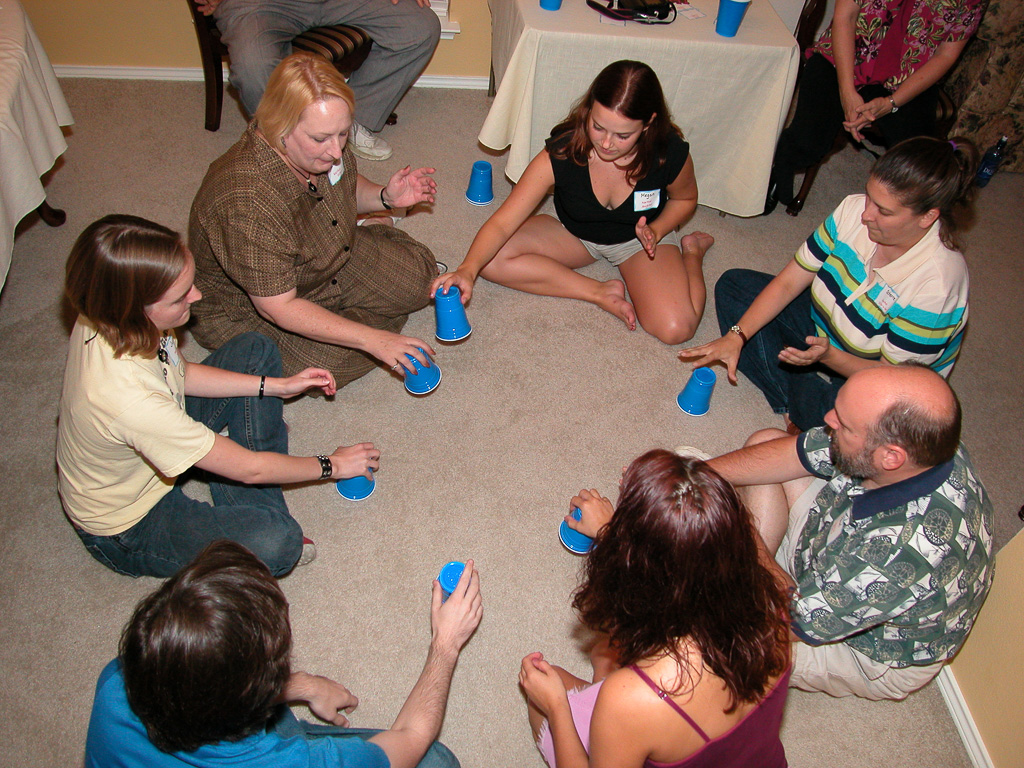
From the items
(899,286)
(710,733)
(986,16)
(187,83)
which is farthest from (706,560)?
(187,83)

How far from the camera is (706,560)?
1145 mm

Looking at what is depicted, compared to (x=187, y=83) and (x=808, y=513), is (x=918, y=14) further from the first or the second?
(x=187, y=83)

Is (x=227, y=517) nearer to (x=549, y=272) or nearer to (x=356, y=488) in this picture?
(x=356, y=488)

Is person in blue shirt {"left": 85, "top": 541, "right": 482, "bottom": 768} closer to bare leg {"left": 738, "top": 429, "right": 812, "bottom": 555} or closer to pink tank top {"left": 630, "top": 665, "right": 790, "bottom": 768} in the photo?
pink tank top {"left": 630, "top": 665, "right": 790, "bottom": 768}

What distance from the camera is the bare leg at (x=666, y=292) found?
2.63 meters

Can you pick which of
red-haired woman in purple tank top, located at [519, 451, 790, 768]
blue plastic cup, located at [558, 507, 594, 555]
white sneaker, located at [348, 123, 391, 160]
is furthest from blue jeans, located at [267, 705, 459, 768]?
white sneaker, located at [348, 123, 391, 160]

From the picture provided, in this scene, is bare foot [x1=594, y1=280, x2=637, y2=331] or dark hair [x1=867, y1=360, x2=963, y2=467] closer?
dark hair [x1=867, y1=360, x2=963, y2=467]

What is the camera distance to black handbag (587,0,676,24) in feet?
9.00

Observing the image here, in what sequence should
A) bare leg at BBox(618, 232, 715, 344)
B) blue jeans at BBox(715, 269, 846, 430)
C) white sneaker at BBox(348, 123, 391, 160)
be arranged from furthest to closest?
white sneaker at BBox(348, 123, 391, 160) < bare leg at BBox(618, 232, 715, 344) < blue jeans at BBox(715, 269, 846, 430)

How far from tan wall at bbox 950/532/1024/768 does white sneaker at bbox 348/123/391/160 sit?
9.28 feet

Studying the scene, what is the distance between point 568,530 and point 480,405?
22.8 inches

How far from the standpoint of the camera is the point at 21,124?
247cm

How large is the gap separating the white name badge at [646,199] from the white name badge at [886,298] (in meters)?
0.86

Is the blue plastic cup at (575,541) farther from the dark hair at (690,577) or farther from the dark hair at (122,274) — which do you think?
the dark hair at (122,274)
